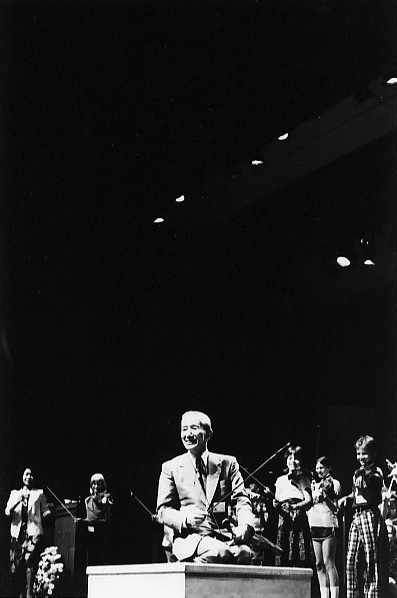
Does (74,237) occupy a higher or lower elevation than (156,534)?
higher

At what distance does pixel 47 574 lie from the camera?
5336 mm

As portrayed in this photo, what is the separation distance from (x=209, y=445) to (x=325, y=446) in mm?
889

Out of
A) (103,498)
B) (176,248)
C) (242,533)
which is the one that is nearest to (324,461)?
(242,533)

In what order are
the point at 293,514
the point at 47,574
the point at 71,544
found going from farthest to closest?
the point at 293,514, the point at 71,544, the point at 47,574

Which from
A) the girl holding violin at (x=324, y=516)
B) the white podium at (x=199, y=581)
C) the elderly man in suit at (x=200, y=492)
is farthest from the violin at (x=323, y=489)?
the white podium at (x=199, y=581)

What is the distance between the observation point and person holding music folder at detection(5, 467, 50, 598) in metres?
5.29

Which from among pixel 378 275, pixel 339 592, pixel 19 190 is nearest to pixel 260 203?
pixel 378 275

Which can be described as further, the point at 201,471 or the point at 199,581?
the point at 201,471

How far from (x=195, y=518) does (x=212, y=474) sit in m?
0.29

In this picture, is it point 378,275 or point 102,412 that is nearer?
point 102,412

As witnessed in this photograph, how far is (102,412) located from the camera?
5.51 metres

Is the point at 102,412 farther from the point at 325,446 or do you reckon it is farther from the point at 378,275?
the point at 378,275

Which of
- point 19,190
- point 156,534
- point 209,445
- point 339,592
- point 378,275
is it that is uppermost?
point 19,190

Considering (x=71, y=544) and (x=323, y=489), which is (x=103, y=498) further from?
(x=323, y=489)
